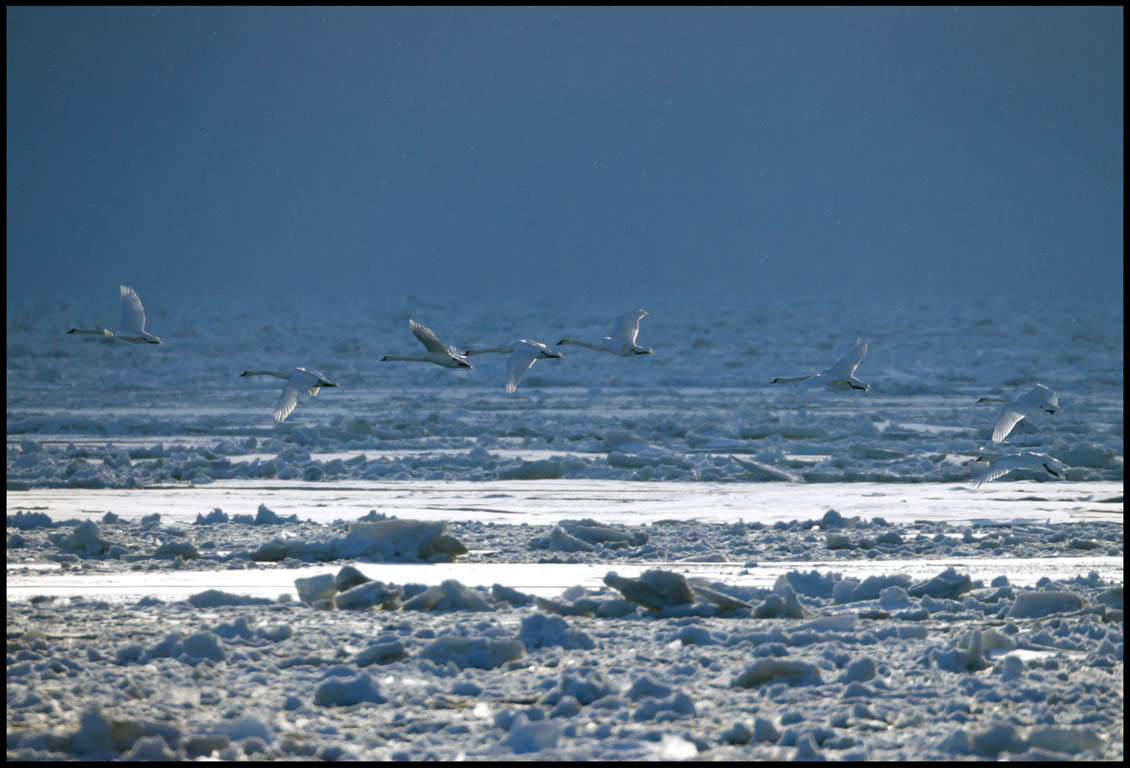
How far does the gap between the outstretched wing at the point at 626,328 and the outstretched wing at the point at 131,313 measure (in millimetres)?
3526

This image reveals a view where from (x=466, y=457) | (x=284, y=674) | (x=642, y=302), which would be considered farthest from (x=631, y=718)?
(x=642, y=302)

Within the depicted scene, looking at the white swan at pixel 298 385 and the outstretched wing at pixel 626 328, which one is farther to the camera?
the outstretched wing at pixel 626 328

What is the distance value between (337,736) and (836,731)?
150 centimetres

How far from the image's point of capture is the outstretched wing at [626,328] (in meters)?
9.75

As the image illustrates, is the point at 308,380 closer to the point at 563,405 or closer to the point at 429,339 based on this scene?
the point at 429,339

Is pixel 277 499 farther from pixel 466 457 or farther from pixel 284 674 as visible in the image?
pixel 284 674

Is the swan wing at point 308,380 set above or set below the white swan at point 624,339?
below

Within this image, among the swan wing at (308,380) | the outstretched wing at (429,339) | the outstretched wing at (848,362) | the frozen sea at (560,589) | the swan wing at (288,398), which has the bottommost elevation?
the frozen sea at (560,589)

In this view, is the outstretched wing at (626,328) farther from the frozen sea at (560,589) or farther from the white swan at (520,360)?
the frozen sea at (560,589)

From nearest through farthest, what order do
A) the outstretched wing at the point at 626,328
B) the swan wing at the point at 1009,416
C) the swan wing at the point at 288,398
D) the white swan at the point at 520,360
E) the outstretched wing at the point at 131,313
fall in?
the swan wing at the point at 288,398 < the white swan at the point at 520,360 < the swan wing at the point at 1009,416 < the outstretched wing at the point at 131,313 < the outstretched wing at the point at 626,328

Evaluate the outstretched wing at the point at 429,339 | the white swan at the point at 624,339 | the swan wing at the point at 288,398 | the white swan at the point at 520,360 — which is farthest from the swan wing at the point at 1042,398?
the swan wing at the point at 288,398

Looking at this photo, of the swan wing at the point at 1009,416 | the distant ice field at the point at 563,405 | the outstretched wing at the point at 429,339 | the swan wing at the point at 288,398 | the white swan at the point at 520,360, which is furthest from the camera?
the distant ice field at the point at 563,405

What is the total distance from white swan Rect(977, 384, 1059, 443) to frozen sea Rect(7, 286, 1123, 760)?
496 millimetres

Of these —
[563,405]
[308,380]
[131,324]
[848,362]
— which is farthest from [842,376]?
[563,405]
